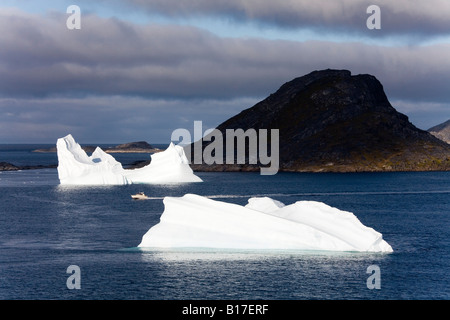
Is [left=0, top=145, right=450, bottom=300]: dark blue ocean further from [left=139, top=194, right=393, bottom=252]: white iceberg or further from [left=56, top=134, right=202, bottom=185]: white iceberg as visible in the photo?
[left=56, top=134, right=202, bottom=185]: white iceberg

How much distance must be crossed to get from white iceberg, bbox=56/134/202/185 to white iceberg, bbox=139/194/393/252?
8605cm

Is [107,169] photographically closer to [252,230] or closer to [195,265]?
[252,230]

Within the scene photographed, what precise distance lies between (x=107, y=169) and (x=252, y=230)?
9581 centimetres

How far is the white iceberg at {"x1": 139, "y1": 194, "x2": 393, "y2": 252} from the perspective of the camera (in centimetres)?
4922

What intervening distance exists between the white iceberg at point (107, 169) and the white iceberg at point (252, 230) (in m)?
86.1

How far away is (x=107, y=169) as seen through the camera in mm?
140875

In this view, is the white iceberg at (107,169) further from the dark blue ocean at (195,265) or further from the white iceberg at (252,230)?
the white iceberg at (252,230)

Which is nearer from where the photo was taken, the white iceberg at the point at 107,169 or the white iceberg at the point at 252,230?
the white iceberg at the point at 252,230

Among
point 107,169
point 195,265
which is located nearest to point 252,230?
point 195,265

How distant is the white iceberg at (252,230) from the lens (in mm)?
49219

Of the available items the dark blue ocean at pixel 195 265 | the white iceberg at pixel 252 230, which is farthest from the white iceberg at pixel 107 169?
the white iceberg at pixel 252 230

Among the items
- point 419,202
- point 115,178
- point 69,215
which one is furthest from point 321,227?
point 115,178

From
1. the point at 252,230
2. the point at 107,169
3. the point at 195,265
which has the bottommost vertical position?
the point at 195,265

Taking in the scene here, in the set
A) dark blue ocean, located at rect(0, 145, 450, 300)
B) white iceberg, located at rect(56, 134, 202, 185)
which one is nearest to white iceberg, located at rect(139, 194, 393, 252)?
dark blue ocean, located at rect(0, 145, 450, 300)
